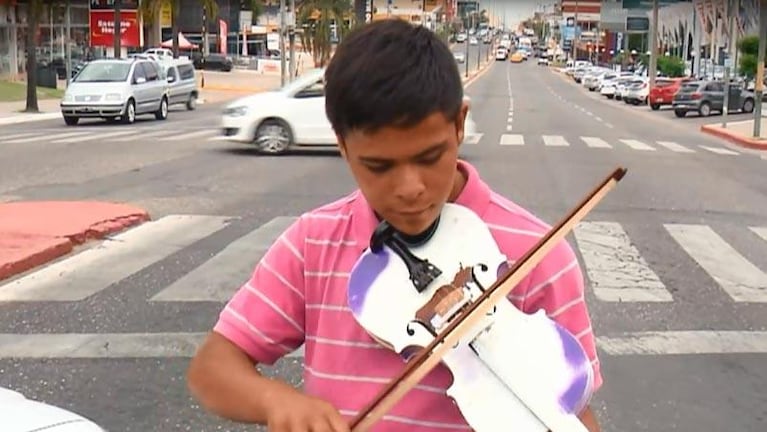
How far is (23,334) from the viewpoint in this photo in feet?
22.9

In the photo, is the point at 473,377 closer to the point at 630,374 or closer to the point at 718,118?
the point at 630,374

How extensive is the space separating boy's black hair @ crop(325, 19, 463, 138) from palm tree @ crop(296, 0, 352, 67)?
67.8m

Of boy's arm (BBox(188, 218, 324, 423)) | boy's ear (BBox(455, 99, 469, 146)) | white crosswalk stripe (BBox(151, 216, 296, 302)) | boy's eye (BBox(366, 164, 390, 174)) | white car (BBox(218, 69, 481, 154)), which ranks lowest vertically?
white crosswalk stripe (BBox(151, 216, 296, 302))

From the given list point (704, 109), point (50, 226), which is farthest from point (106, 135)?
point (704, 109)

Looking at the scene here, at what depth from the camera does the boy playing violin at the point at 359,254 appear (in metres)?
1.57

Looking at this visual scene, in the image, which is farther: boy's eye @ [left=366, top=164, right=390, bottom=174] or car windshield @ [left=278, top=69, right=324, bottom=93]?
car windshield @ [left=278, top=69, right=324, bottom=93]

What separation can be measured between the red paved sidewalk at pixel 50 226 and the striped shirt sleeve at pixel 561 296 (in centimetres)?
769

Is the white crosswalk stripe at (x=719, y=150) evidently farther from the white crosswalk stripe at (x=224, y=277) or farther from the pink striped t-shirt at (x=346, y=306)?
the pink striped t-shirt at (x=346, y=306)

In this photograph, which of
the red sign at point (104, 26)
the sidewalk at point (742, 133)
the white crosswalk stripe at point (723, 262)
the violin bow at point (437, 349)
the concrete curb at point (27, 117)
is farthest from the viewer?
the red sign at point (104, 26)

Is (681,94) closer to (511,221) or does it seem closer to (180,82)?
(180,82)

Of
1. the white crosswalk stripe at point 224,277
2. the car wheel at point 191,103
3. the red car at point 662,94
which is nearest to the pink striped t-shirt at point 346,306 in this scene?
the white crosswalk stripe at point 224,277

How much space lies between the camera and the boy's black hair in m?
1.57

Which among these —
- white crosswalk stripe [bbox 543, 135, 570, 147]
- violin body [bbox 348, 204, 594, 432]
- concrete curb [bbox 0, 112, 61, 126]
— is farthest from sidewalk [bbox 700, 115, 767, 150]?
violin body [bbox 348, 204, 594, 432]

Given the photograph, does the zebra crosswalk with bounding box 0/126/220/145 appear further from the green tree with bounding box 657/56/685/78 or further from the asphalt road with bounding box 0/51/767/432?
the green tree with bounding box 657/56/685/78
